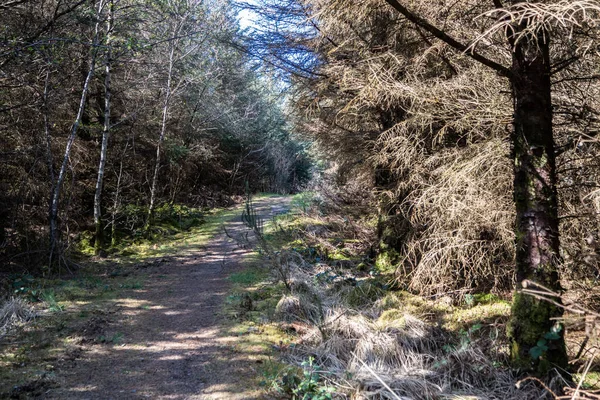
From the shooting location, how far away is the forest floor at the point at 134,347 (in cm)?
355

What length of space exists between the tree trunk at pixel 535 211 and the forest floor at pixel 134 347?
7.91 feet

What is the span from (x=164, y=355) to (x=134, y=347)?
421 millimetres

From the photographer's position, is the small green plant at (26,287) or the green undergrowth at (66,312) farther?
the small green plant at (26,287)

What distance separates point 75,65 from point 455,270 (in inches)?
358

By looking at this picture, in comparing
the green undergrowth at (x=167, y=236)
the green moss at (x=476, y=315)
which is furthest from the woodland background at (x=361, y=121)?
the green moss at (x=476, y=315)

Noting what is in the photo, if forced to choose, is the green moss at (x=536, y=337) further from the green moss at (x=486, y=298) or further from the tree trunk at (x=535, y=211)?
the green moss at (x=486, y=298)

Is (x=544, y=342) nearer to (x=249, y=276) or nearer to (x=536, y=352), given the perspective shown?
(x=536, y=352)

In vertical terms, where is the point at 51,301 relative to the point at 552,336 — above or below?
above

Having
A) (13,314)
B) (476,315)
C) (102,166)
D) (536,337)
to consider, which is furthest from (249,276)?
(536,337)

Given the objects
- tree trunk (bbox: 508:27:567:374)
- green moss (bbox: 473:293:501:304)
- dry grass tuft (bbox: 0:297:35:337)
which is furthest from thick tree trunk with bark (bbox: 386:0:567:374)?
dry grass tuft (bbox: 0:297:35:337)

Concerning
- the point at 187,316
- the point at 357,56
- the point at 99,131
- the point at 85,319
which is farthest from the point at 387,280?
the point at 99,131

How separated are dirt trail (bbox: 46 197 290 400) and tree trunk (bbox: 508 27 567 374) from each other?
2.44m

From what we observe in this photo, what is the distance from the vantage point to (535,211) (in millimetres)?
3332

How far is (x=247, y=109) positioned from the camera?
1766 centimetres
